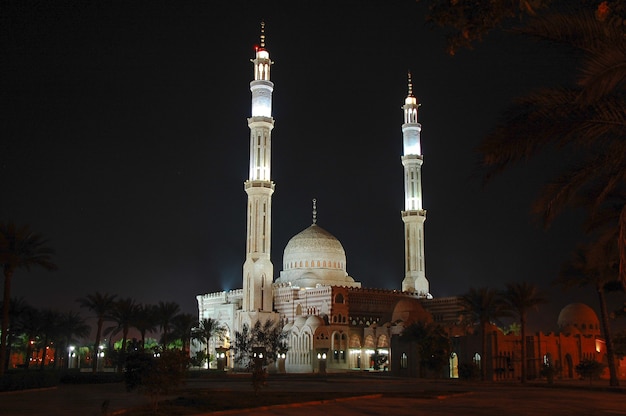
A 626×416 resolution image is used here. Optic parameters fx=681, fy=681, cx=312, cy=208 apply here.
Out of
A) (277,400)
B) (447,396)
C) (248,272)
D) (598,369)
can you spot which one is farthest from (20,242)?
(598,369)

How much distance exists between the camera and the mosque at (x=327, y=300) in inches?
2079

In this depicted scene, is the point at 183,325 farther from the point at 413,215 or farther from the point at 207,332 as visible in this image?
the point at 413,215

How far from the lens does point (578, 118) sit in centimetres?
931

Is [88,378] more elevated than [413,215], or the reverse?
[413,215]

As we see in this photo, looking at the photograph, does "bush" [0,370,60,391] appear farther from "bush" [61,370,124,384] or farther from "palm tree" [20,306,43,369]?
"palm tree" [20,306,43,369]

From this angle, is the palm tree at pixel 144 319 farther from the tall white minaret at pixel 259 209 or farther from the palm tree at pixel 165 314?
the tall white minaret at pixel 259 209

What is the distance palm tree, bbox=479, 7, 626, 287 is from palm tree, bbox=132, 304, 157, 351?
38.0m

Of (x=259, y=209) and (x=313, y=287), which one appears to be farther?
(x=313, y=287)

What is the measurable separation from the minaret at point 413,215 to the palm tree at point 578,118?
52.8m

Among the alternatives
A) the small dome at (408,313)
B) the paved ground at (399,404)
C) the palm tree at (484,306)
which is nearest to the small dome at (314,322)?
the small dome at (408,313)

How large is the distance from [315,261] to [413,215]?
1026 centimetres

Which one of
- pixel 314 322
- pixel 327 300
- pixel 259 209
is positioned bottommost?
pixel 314 322

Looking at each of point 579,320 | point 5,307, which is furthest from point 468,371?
point 5,307

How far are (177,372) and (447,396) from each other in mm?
10257
